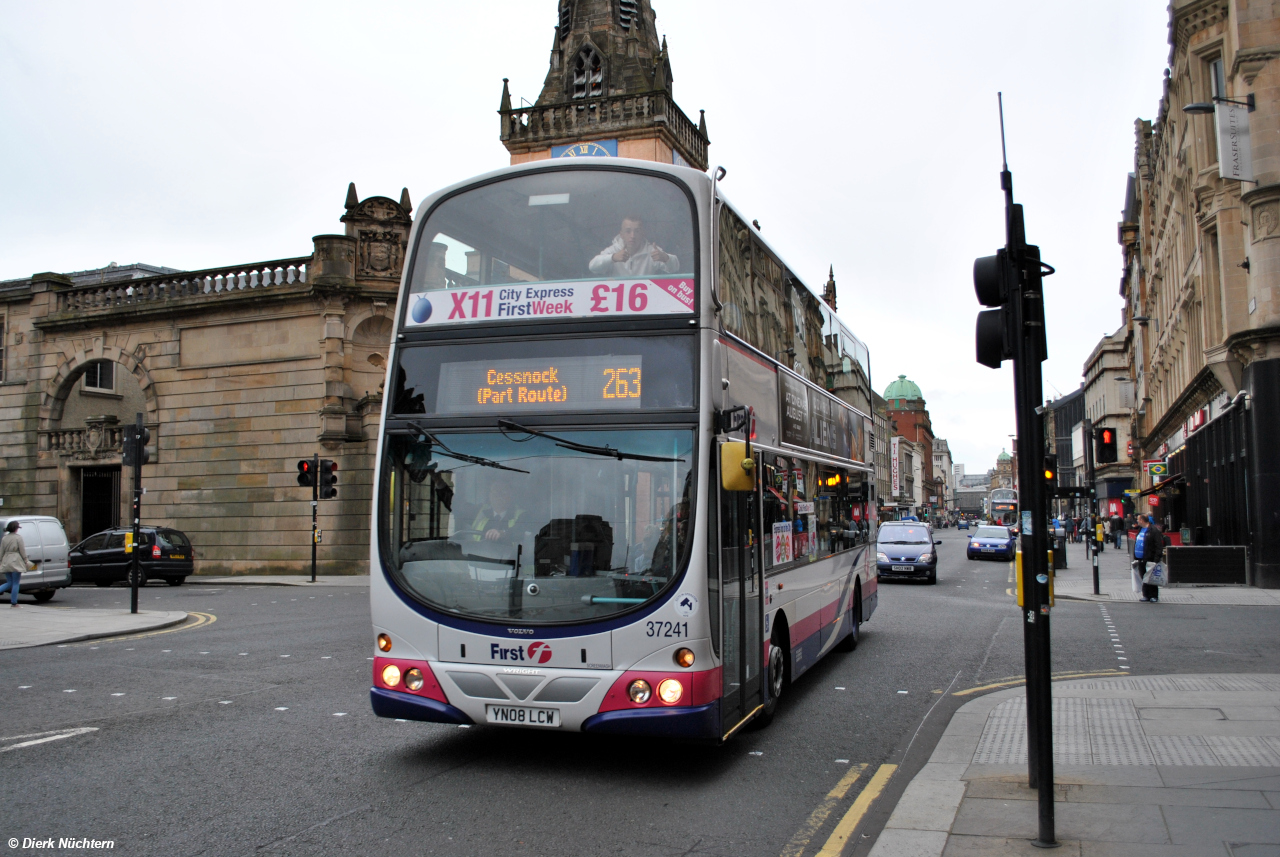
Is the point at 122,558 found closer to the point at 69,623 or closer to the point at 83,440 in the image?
the point at 83,440

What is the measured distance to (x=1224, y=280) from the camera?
25484 mm

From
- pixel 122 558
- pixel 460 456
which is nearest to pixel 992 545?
pixel 122 558

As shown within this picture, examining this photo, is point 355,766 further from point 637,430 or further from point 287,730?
point 637,430

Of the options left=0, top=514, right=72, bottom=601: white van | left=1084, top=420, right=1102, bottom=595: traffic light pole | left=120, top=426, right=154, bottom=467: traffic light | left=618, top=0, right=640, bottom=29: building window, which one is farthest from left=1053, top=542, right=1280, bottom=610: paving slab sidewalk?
left=618, top=0, right=640, bottom=29: building window

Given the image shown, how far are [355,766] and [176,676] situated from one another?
16.0 feet

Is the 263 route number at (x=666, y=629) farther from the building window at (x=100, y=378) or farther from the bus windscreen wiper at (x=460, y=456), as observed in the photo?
the building window at (x=100, y=378)

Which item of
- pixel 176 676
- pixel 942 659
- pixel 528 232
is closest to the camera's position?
pixel 528 232

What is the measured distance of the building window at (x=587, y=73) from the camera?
38.2 metres

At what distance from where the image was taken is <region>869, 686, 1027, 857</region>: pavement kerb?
4.96 meters

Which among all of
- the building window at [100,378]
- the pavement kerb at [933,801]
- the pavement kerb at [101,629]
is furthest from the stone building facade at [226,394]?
the pavement kerb at [933,801]

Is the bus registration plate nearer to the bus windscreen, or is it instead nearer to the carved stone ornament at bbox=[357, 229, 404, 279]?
the bus windscreen

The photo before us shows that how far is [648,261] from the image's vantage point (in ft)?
22.4

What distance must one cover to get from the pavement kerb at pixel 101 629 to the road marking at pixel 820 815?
449 inches

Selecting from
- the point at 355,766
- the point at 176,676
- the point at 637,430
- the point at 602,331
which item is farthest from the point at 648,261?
the point at 176,676
